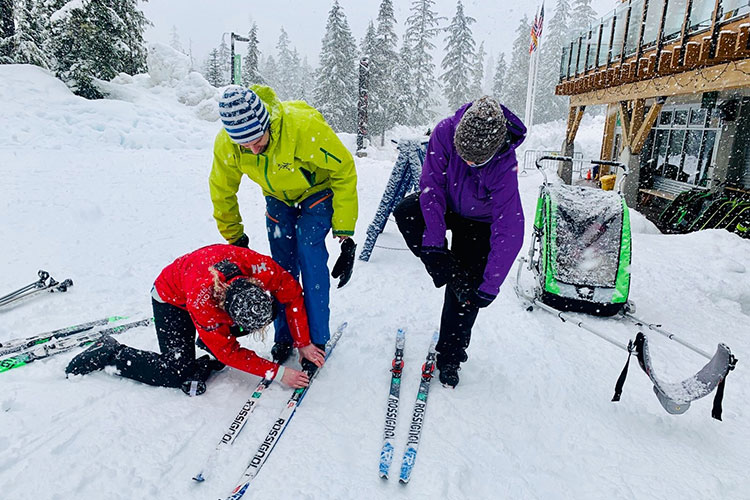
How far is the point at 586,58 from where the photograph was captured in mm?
13258

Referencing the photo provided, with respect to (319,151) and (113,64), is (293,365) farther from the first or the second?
(113,64)

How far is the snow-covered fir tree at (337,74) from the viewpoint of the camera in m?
32.0

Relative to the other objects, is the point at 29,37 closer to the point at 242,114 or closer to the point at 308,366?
the point at 242,114

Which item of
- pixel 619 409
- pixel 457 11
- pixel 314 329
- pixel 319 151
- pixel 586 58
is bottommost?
pixel 619 409

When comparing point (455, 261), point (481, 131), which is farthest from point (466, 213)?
point (481, 131)

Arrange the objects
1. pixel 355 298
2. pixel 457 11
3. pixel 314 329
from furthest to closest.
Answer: pixel 457 11 < pixel 355 298 < pixel 314 329

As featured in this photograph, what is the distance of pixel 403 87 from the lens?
37.0 m

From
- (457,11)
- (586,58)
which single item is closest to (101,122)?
(586,58)

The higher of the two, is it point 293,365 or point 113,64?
point 113,64

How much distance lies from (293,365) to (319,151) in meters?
1.54

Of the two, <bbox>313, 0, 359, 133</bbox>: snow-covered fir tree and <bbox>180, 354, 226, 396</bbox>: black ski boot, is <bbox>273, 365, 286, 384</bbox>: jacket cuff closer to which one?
<bbox>180, 354, 226, 396</bbox>: black ski boot

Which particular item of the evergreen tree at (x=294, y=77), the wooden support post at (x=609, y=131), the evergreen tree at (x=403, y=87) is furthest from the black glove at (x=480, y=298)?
the evergreen tree at (x=294, y=77)

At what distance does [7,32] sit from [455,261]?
20.3 m

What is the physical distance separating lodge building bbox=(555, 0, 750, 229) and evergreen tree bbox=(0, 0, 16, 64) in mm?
18790
